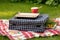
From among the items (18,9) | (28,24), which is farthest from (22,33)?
(18,9)

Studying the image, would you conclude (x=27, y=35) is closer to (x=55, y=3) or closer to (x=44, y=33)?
(x=44, y=33)

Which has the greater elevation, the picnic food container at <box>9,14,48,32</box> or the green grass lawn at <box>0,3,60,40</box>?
the picnic food container at <box>9,14,48,32</box>

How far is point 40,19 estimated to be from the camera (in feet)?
15.1

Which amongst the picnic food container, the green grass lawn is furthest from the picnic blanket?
the green grass lawn

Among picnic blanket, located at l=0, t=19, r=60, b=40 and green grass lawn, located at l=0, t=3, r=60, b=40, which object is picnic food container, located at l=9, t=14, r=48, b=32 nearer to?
picnic blanket, located at l=0, t=19, r=60, b=40

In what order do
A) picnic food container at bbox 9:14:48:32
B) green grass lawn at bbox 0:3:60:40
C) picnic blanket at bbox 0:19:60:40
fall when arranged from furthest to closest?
green grass lawn at bbox 0:3:60:40 → picnic food container at bbox 9:14:48:32 → picnic blanket at bbox 0:19:60:40

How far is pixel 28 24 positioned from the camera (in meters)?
4.57

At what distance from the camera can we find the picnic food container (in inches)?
178

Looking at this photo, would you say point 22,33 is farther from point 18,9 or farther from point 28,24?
point 18,9

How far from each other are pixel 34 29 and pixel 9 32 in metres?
0.45

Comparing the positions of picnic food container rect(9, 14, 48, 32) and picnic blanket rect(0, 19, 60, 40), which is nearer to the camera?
picnic blanket rect(0, 19, 60, 40)

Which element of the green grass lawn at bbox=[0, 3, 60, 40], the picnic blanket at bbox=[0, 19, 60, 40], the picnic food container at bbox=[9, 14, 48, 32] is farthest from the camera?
the green grass lawn at bbox=[0, 3, 60, 40]

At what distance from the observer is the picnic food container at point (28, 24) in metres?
4.52

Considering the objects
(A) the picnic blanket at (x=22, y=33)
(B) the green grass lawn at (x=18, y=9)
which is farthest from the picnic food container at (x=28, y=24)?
(B) the green grass lawn at (x=18, y=9)
